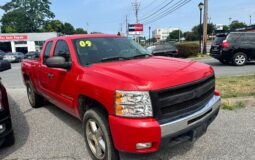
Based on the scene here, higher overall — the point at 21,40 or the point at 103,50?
the point at 21,40

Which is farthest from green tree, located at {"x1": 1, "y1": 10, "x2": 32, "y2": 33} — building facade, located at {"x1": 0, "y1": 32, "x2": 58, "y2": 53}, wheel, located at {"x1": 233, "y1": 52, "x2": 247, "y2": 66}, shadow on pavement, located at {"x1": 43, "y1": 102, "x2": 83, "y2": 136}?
shadow on pavement, located at {"x1": 43, "y1": 102, "x2": 83, "y2": 136}

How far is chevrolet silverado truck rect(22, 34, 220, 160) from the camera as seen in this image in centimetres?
261

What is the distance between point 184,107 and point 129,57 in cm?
146

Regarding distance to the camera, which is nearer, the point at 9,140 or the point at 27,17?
the point at 9,140

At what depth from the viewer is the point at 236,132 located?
161 inches

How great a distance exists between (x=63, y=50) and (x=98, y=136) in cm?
186

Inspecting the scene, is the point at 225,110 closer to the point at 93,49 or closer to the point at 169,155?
the point at 169,155

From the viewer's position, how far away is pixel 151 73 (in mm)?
2865

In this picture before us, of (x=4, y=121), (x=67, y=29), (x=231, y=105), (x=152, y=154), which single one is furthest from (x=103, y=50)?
(x=67, y=29)

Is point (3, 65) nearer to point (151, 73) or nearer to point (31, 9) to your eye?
point (151, 73)

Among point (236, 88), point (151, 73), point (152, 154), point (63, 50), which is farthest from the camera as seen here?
point (236, 88)

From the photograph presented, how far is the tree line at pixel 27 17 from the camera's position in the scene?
81812mm

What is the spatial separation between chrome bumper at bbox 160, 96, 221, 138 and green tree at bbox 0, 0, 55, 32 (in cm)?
8947

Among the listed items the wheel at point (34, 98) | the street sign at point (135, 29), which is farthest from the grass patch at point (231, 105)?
the street sign at point (135, 29)
